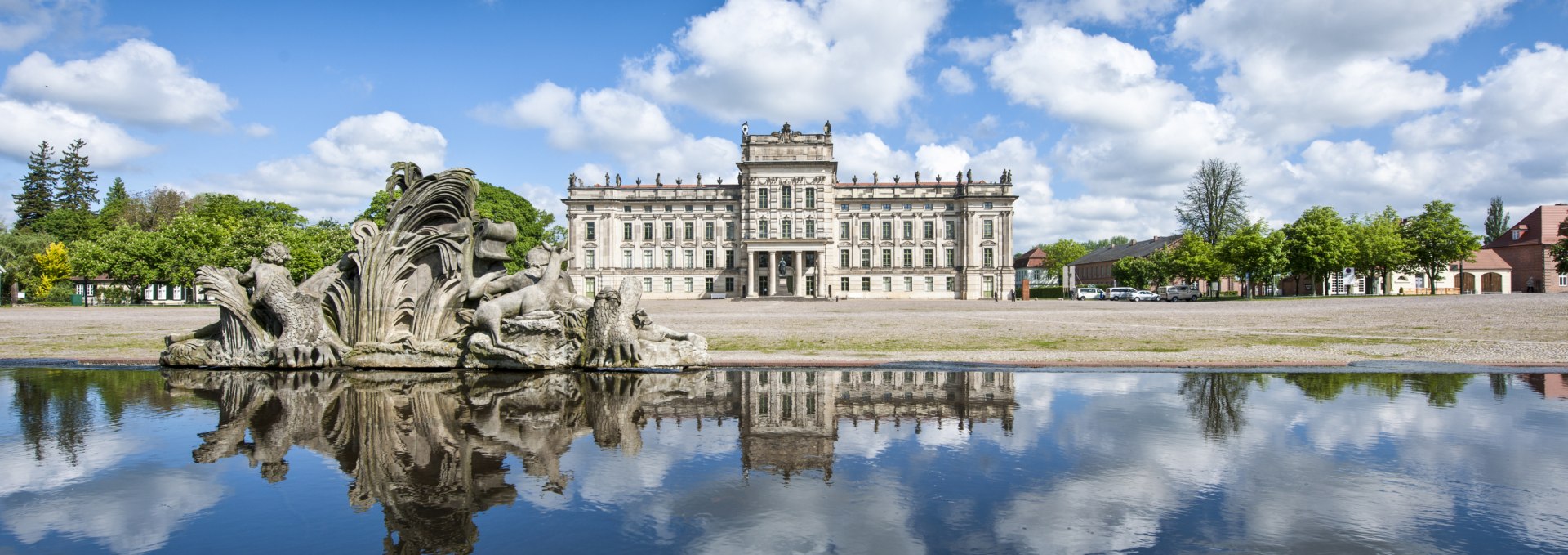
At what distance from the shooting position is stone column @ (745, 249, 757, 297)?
7475 cm

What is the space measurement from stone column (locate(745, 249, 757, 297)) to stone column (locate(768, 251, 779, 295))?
1465 millimetres

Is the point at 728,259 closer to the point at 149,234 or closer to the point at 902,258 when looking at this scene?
the point at 902,258

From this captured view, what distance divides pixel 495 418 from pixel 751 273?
68160 millimetres

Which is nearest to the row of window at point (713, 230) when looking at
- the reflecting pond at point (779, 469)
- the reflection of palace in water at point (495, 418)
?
the reflection of palace in water at point (495, 418)

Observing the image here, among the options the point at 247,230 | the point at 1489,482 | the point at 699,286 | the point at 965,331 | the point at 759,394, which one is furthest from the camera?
the point at 699,286

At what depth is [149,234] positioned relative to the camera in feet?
178

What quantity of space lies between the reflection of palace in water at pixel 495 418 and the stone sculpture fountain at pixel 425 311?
1.49 ft

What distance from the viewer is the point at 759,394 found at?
8469 mm

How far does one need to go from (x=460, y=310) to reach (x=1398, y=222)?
8989cm

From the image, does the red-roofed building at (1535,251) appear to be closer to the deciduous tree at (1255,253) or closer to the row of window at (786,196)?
the deciduous tree at (1255,253)

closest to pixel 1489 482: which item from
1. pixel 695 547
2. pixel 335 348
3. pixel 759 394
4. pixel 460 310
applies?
pixel 695 547

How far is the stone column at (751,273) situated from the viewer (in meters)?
74.8

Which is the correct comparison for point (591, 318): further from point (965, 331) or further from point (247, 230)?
point (247, 230)

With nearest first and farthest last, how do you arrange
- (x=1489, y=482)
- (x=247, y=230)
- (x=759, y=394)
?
(x=1489, y=482) < (x=759, y=394) < (x=247, y=230)
